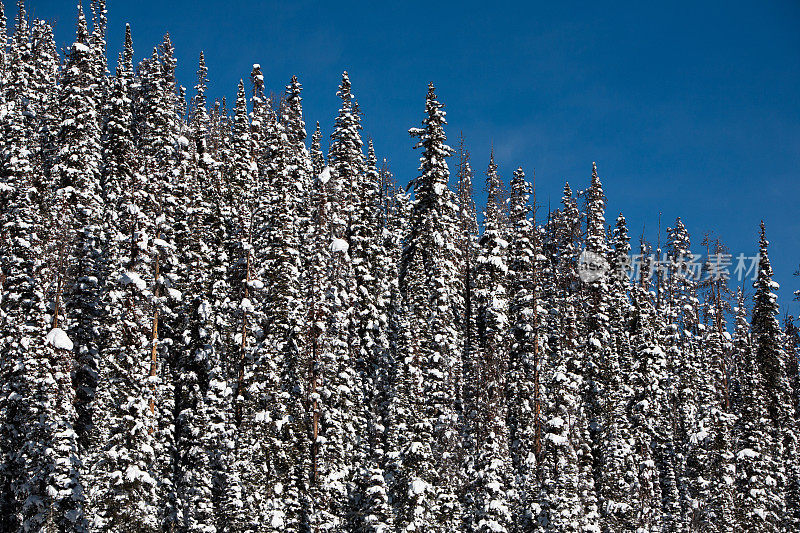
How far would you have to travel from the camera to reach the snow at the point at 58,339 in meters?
30.6

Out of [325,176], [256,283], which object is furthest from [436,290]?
[256,283]

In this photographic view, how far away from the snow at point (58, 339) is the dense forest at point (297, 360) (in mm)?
130

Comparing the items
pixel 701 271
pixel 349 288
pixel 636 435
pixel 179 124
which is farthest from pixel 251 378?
pixel 701 271

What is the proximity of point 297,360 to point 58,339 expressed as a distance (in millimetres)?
10980

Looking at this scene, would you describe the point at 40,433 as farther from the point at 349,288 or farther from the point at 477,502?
the point at 477,502

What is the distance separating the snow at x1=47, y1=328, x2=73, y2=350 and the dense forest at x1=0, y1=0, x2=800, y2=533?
13 centimetres

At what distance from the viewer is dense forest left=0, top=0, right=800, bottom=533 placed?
1270 inches

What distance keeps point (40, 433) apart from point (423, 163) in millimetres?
21409

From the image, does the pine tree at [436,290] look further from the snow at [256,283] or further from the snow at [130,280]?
the snow at [130,280]

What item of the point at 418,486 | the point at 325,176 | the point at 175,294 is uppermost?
the point at 325,176

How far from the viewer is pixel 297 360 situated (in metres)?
36.6

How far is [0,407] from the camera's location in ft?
101

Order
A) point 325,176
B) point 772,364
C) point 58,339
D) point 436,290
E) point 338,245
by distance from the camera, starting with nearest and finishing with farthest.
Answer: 1. point 58,339
2. point 436,290
3. point 338,245
4. point 325,176
5. point 772,364

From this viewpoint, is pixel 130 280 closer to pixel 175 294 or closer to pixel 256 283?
pixel 175 294
